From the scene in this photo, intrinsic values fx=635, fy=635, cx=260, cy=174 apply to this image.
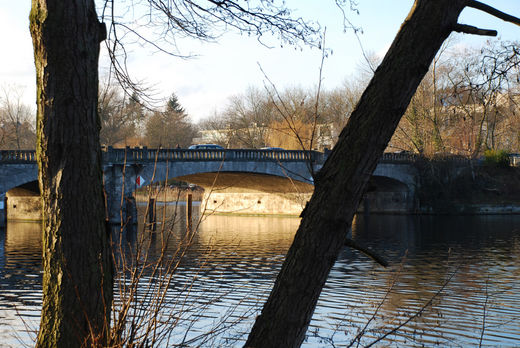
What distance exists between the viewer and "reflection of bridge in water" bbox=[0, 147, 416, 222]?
26.0m

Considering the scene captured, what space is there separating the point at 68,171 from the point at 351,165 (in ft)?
4.91

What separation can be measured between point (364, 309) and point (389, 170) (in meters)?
26.8

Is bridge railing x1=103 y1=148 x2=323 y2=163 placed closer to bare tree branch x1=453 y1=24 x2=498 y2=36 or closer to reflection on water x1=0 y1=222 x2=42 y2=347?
reflection on water x1=0 y1=222 x2=42 y2=347

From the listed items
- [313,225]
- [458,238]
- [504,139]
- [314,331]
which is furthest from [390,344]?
[504,139]

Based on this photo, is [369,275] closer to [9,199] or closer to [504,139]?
[9,199]

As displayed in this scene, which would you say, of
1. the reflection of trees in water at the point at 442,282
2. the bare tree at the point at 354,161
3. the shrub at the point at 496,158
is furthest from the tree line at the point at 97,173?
the shrub at the point at 496,158

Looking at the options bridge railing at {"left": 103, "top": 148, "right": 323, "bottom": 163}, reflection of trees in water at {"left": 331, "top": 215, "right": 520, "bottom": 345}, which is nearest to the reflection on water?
reflection of trees in water at {"left": 331, "top": 215, "right": 520, "bottom": 345}

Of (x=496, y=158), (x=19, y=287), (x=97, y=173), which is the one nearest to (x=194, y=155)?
(x=19, y=287)

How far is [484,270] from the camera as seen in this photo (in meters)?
14.2

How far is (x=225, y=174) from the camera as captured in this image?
32.9 meters

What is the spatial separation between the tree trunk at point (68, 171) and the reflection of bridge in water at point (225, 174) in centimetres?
1529

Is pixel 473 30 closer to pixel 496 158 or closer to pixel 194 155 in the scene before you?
pixel 194 155

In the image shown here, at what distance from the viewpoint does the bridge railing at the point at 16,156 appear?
25.8 metres

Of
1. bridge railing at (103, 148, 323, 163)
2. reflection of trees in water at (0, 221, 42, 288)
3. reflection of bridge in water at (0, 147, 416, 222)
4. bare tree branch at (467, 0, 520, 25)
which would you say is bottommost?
reflection of trees in water at (0, 221, 42, 288)
